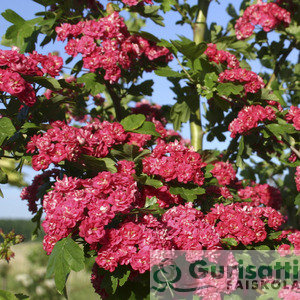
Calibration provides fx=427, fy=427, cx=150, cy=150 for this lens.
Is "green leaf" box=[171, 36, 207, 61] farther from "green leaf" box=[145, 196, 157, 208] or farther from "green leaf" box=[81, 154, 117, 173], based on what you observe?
"green leaf" box=[145, 196, 157, 208]

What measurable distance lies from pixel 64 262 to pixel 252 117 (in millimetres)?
1585

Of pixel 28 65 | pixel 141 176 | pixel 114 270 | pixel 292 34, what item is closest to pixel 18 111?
pixel 28 65

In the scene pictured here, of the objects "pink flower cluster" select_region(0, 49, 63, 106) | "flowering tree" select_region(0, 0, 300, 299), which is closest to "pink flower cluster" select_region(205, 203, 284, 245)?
"flowering tree" select_region(0, 0, 300, 299)

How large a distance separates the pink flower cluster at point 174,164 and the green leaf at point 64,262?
0.72 metres

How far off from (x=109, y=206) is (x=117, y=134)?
72 cm

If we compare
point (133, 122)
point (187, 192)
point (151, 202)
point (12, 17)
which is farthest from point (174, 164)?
point (12, 17)

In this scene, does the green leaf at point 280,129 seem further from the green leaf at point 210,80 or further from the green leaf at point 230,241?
the green leaf at point 230,241

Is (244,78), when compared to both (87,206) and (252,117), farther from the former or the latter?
(87,206)

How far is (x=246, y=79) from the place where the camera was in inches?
115

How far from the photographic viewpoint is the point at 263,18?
147 inches

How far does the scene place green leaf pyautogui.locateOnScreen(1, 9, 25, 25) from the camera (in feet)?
10.3

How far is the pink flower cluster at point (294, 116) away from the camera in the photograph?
9.79 feet

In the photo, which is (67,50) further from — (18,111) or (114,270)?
(114,270)

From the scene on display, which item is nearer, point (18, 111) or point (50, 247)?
point (50, 247)
